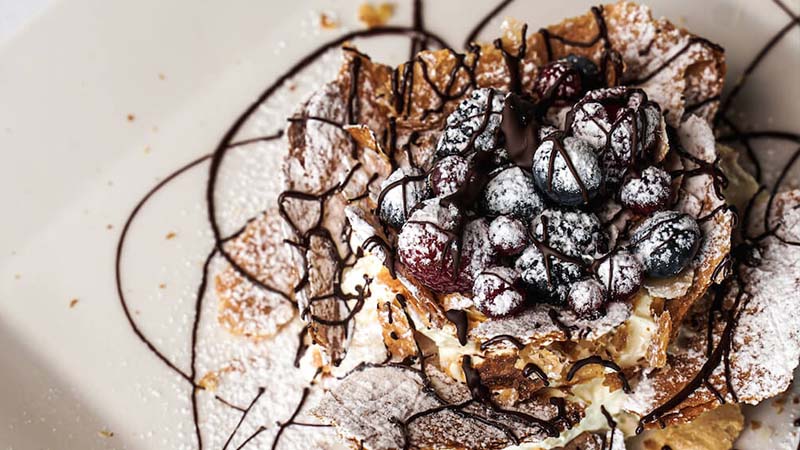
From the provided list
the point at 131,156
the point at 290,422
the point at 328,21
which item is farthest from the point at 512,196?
the point at 131,156

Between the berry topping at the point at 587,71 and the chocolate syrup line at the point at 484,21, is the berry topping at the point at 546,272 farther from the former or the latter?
the chocolate syrup line at the point at 484,21

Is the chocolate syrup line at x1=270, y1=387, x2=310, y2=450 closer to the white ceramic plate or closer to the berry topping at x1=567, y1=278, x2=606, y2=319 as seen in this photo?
the white ceramic plate

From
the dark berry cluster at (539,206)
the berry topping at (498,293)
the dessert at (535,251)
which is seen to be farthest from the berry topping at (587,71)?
the berry topping at (498,293)

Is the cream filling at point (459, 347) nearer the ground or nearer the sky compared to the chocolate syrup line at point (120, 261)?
nearer the sky

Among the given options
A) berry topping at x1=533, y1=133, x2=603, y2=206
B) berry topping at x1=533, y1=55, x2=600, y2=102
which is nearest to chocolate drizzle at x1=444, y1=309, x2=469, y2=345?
berry topping at x1=533, y1=133, x2=603, y2=206

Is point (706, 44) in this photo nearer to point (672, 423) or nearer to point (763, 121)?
point (763, 121)

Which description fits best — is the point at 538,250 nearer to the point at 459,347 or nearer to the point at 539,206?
the point at 539,206

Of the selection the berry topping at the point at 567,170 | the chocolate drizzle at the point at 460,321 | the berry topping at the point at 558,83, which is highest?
the berry topping at the point at 558,83
